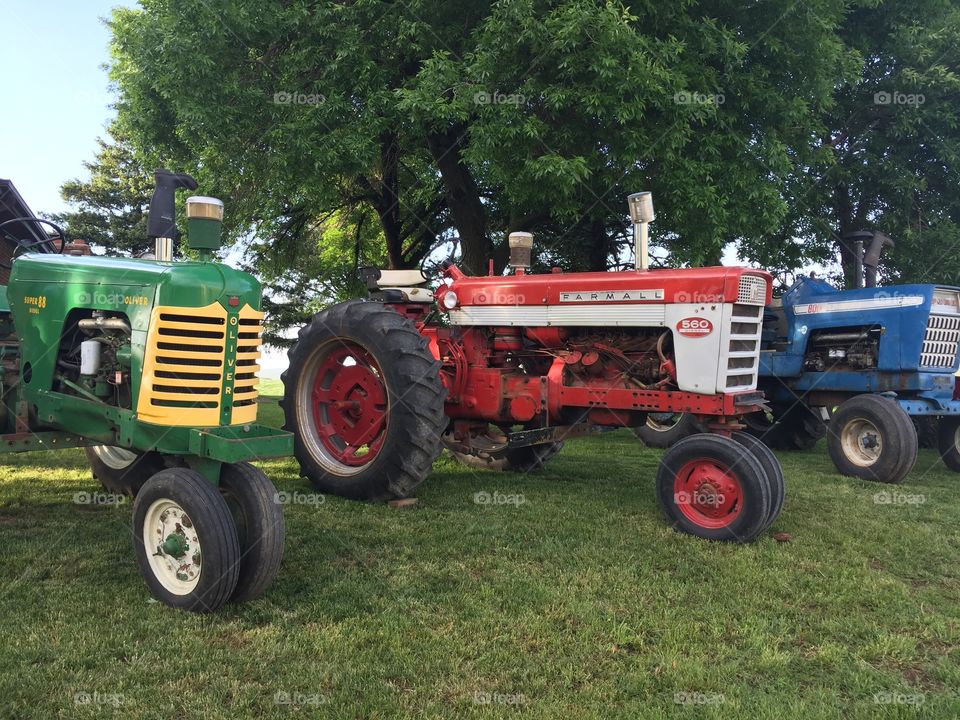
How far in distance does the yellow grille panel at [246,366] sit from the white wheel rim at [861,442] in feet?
19.2

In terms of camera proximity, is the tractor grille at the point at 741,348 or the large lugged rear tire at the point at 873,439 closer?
the tractor grille at the point at 741,348

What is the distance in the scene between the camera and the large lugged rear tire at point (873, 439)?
6598 millimetres

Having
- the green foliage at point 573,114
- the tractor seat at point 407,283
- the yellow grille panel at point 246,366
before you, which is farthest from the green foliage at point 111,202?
the yellow grille panel at point 246,366

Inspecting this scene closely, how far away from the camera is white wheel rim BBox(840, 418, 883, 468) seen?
271 inches

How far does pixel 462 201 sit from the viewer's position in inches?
458

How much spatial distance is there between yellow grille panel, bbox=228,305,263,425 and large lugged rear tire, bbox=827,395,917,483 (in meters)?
5.80

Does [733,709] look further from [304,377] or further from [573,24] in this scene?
[573,24]

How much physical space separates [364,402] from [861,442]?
487 centimetres

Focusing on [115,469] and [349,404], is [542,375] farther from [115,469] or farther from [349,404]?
[115,469]

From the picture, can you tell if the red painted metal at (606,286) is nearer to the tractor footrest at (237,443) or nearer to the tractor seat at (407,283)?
the tractor seat at (407,283)

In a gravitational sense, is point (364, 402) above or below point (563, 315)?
below

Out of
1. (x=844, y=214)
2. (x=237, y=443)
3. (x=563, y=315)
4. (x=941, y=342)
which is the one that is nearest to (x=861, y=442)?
(x=941, y=342)

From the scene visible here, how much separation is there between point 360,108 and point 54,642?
8.55 metres

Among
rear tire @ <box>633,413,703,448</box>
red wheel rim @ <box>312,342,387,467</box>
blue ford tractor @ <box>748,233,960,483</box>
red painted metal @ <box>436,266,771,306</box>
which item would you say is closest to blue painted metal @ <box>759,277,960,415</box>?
blue ford tractor @ <box>748,233,960,483</box>
